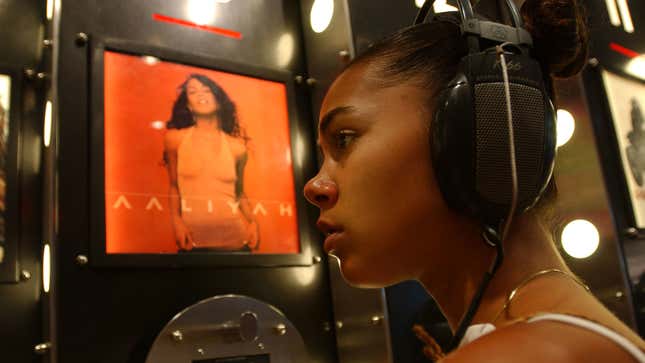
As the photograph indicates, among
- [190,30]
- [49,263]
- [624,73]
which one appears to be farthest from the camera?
[624,73]

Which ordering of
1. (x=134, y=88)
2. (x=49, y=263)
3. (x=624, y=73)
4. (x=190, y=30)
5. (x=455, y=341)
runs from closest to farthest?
(x=455, y=341), (x=49, y=263), (x=134, y=88), (x=190, y=30), (x=624, y=73)

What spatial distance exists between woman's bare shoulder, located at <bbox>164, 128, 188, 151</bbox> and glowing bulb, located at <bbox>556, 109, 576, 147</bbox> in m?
0.95

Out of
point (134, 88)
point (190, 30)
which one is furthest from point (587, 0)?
point (134, 88)

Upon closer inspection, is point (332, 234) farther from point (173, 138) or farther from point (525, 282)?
point (173, 138)

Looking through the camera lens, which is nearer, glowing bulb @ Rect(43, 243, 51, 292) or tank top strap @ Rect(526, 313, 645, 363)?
tank top strap @ Rect(526, 313, 645, 363)

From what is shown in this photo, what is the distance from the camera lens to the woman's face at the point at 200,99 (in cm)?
146

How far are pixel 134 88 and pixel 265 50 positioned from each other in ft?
1.29

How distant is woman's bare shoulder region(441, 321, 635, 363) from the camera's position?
502 mm

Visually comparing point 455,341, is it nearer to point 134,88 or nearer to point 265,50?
point 134,88

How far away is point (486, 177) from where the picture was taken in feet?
2.27

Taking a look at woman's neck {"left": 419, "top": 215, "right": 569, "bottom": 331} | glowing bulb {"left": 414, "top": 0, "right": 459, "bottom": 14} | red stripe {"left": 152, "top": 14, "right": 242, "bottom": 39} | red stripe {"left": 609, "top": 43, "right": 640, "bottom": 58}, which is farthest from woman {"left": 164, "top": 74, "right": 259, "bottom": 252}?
red stripe {"left": 609, "top": 43, "right": 640, "bottom": 58}

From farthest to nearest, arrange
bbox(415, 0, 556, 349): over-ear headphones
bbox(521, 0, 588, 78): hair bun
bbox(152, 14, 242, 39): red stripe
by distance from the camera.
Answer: bbox(152, 14, 242, 39): red stripe
bbox(521, 0, 588, 78): hair bun
bbox(415, 0, 556, 349): over-ear headphones

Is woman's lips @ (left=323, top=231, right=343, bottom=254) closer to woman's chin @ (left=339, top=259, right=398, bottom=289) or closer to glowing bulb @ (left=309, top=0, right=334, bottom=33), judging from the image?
woman's chin @ (left=339, top=259, right=398, bottom=289)

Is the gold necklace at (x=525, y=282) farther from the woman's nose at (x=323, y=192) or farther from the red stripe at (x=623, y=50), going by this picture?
the red stripe at (x=623, y=50)
